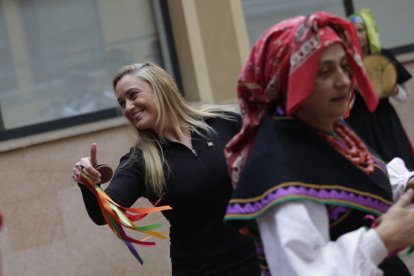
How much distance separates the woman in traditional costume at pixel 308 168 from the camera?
1.96m

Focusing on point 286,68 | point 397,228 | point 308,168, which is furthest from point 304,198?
point 286,68

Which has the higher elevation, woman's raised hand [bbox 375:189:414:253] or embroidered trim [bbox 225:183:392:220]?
embroidered trim [bbox 225:183:392:220]

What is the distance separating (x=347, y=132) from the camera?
238cm

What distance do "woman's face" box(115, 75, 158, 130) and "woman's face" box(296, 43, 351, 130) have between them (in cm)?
136

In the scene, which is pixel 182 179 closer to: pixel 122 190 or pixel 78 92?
pixel 122 190

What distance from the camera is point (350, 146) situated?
2.33m

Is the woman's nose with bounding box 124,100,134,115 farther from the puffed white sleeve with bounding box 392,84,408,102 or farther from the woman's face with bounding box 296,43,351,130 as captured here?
the puffed white sleeve with bounding box 392,84,408,102

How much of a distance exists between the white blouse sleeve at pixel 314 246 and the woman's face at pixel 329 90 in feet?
0.91

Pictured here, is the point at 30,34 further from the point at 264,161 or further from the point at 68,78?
the point at 264,161

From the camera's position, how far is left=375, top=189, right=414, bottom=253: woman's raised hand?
1.99 m

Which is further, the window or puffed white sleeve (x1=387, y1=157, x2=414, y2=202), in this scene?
the window

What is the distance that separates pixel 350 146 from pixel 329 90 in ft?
1.06

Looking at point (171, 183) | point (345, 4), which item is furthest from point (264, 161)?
point (345, 4)

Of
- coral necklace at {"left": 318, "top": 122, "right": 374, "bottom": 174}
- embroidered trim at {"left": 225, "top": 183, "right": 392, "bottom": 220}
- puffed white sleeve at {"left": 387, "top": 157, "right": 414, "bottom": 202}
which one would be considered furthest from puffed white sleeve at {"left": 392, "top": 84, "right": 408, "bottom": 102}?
embroidered trim at {"left": 225, "top": 183, "right": 392, "bottom": 220}
